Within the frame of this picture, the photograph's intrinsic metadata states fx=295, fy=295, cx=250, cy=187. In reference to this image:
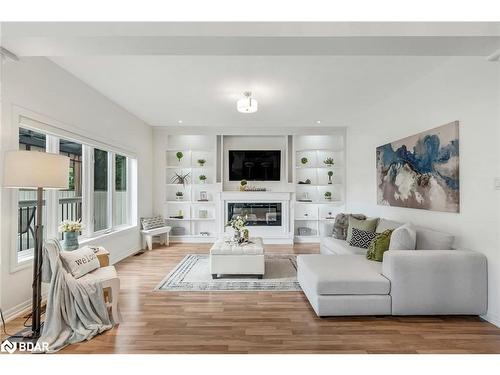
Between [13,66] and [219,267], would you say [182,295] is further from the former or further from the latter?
[13,66]

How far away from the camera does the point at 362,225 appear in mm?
4406

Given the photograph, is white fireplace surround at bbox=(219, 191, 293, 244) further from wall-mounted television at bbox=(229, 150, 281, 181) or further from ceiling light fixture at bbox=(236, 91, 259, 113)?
ceiling light fixture at bbox=(236, 91, 259, 113)

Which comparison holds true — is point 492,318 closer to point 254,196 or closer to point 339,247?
point 339,247

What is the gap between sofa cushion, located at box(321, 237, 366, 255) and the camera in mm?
4046

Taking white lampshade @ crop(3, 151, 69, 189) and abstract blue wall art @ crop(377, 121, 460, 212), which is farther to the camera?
abstract blue wall art @ crop(377, 121, 460, 212)

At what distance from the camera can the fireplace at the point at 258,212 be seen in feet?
22.5

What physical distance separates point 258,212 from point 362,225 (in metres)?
2.89

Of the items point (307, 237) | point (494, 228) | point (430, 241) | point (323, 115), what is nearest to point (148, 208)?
point (307, 237)

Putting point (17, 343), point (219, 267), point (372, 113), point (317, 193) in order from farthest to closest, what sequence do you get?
1. point (317, 193)
2. point (372, 113)
3. point (219, 267)
4. point (17, 343)

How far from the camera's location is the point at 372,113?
207 inches

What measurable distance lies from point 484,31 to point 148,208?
6.15 meters

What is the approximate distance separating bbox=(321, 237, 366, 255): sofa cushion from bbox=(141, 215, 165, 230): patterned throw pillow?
352 cm

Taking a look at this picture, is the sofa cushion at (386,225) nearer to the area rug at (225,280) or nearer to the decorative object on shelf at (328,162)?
the area rug at (225,280)

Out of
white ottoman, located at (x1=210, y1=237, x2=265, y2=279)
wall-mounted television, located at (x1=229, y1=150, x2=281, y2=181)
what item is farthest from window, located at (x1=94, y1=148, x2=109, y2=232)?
wall-mounted television, located at (x1=229, y1=150, x2=281, y2=181)
